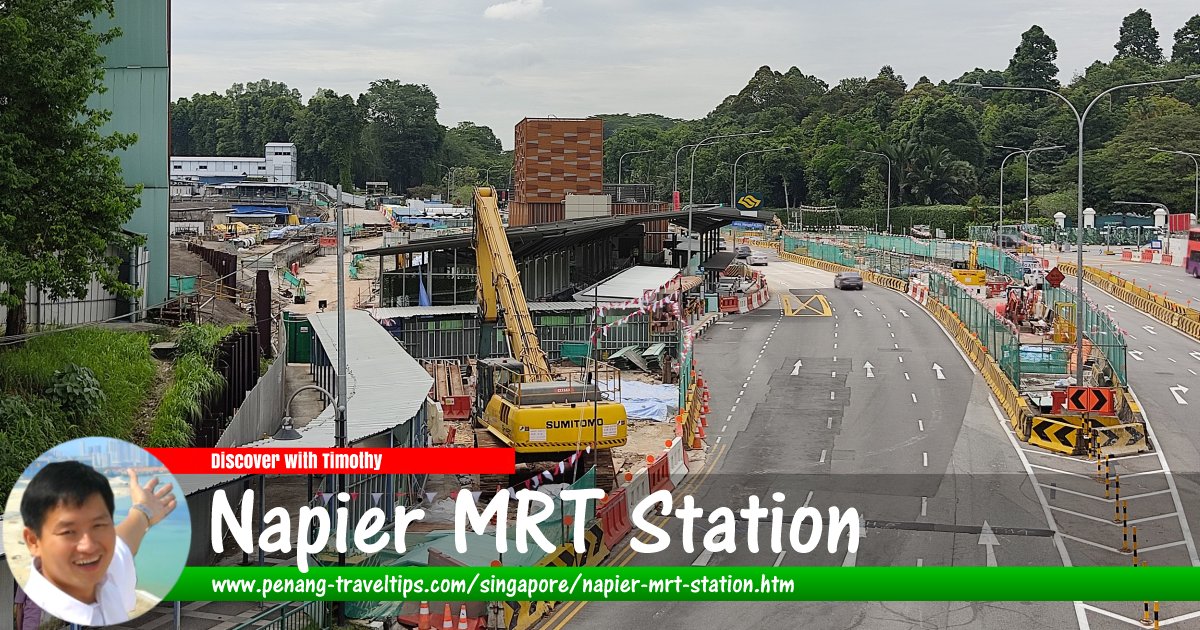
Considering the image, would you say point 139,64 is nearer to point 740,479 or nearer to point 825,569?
point 740,479

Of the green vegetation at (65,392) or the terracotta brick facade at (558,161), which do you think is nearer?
the green vegetation at (65,392)

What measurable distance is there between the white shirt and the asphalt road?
15.3m

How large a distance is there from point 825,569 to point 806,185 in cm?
16981

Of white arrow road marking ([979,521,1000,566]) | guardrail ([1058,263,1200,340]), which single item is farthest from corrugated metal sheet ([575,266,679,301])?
white arrow road marking ([979,521,1000,566])

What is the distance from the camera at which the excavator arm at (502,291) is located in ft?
113

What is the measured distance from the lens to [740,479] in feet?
99.2

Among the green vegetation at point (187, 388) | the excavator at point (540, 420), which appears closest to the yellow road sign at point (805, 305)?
the excavator at point (540, 420)

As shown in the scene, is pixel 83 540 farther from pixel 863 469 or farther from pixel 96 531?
pixel 863 469

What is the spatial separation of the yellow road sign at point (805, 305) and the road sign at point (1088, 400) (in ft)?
110

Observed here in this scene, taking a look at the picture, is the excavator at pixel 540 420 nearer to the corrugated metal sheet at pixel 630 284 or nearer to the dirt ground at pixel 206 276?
the dirt ground at pixel 206 276

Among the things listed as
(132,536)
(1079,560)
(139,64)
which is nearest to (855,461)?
(1079,560)

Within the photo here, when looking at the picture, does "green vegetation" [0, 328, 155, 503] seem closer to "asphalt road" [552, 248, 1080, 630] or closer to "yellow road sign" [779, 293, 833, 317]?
"asphalt road" [552, 248, 1080, 630]

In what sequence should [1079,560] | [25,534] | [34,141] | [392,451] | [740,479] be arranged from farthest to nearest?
[740,479] < [34,141] < [1079,560] < [392,451] < [25,534]

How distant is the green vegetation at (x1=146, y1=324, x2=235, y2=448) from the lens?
25.4 m
